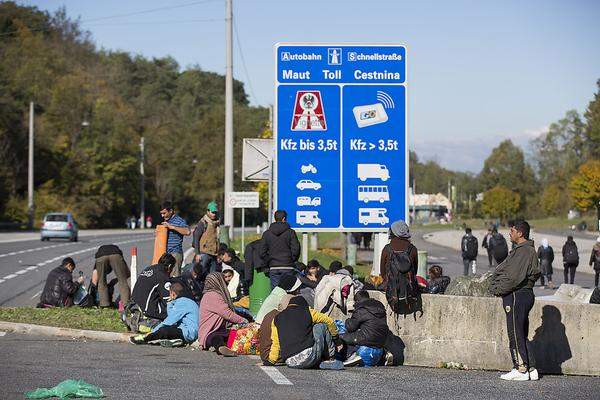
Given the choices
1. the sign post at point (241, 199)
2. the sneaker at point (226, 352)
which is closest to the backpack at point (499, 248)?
the sign post at point (241, 199)

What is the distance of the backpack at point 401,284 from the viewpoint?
13.4 metres

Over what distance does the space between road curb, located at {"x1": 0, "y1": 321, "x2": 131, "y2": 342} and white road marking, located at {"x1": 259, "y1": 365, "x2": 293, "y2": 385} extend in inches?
123

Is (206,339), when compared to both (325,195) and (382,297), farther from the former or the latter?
(325,195)

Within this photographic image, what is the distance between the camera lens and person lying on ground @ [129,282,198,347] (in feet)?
48.7

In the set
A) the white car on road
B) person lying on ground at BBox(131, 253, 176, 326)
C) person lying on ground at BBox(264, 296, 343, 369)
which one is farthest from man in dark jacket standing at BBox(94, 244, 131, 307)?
person lying on ground at BBox(264, 296, 343, 369)

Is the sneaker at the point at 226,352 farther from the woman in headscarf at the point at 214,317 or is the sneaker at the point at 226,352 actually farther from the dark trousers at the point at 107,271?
the dark trousers at the point at 107,271

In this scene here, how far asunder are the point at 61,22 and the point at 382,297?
397 feet

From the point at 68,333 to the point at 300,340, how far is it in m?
4.22

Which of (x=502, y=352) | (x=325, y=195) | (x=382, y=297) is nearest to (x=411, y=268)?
(x=382, y=297)

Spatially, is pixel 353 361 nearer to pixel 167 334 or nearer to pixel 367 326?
pixel 367 326

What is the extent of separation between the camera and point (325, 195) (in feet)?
64.8

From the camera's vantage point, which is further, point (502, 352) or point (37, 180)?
point (37, 180)

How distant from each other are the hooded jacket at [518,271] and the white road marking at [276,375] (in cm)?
261

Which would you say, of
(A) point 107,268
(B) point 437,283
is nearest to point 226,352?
(A) point 107,268
